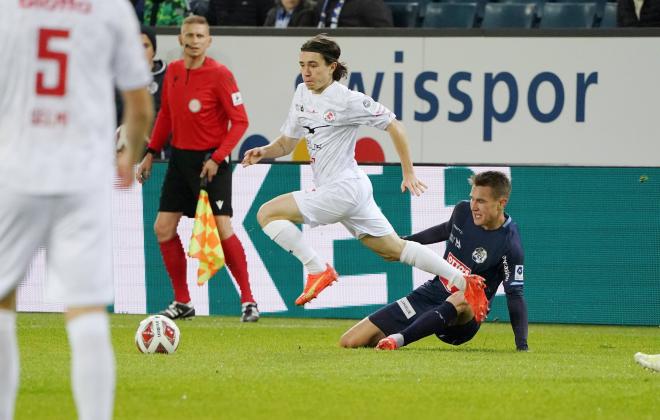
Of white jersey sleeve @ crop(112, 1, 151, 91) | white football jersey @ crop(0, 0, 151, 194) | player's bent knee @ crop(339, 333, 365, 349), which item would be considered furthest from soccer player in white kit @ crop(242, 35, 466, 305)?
white football jersey @ crop(0, 0, 151, 194)

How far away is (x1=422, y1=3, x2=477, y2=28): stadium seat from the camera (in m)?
15.3

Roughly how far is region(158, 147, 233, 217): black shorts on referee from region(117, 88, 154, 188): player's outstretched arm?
6.43 m

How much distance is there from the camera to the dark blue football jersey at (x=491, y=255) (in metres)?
9.16

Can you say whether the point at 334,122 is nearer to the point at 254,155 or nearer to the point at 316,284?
the point at 254,155

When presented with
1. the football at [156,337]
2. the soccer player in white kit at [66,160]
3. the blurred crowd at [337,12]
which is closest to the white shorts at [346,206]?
the football at [156,337]

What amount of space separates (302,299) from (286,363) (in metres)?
1.13

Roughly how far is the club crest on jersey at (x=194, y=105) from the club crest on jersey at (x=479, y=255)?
10.2 feet

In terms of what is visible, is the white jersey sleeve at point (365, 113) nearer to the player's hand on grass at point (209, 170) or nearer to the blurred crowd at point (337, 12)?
the player's hand on grass at point (209, 170)

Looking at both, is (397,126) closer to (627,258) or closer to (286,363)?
(286,363)

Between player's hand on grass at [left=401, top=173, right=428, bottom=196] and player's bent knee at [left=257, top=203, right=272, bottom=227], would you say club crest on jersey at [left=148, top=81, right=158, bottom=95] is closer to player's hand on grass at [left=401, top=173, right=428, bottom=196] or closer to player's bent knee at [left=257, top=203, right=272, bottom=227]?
player's bent knee at [left=257, top=203, right=272, bottom=227]

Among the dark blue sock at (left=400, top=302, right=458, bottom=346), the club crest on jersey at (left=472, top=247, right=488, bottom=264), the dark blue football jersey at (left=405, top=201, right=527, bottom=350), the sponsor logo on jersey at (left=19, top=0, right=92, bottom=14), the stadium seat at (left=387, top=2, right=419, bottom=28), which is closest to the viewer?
the sponsor logo on jersey at (left=19, top=0, right=92, bottom=14)

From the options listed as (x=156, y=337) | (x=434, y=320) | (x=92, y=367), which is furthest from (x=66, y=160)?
(x=434, y=320)

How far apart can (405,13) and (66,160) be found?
11234mm

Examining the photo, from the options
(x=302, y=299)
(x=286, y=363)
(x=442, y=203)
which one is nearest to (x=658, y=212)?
(x=442, y=203)
